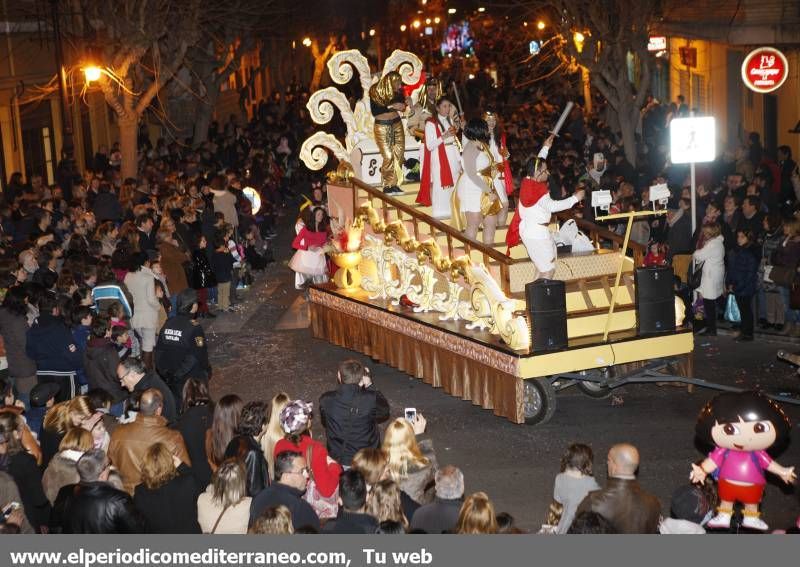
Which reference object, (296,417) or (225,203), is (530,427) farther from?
(225,203)

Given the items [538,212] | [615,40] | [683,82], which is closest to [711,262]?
[538,212]

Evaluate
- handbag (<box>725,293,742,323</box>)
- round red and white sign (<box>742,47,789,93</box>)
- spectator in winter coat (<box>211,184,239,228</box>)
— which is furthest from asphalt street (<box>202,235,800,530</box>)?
round red and white sign (<box>742,47,789,93</box>)

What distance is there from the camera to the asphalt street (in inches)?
406

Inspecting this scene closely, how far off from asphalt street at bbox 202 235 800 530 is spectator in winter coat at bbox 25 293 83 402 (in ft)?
7.62

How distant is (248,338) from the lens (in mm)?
16391

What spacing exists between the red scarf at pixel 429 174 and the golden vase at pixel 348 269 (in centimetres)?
113

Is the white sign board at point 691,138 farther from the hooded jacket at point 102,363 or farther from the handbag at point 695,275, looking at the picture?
the hooded jacket at point 102,363

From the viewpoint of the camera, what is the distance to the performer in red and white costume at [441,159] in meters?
14.6

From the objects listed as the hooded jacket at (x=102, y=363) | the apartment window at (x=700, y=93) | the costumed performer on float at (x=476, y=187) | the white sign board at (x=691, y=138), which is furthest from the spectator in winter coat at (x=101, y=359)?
the apartment window at (x=700, y=93)

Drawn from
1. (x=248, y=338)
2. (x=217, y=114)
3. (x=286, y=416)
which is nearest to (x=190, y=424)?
(x=286, y=416)

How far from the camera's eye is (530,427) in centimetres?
1184

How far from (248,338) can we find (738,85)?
16638 millimetres

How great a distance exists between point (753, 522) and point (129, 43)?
17.6 metres

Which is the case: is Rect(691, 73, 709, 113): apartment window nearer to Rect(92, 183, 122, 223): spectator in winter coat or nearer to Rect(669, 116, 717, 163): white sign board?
Rect(669, 116, 717, 163): white sign board
